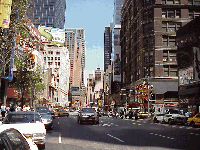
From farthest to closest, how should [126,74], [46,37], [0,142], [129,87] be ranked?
[46,37]
[126,74]
[129,87]
[0,142]

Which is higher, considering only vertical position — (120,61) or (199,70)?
(120,61)

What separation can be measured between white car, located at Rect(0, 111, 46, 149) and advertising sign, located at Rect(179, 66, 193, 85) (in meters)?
35.1

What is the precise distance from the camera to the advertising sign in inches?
1687

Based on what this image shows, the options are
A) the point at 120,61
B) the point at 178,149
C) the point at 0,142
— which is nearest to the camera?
the point at 0,142

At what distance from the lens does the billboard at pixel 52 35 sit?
11544cm

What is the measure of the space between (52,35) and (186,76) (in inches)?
3245

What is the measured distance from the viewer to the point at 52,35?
117m

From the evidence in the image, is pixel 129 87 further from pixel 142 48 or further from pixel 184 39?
pixel 184 39

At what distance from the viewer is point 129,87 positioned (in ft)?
278

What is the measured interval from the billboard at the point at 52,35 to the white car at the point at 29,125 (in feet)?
347

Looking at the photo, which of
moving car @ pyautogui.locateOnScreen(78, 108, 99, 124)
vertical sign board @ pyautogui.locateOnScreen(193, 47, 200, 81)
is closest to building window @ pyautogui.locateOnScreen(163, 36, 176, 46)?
vertical sign board @ pyautogui.locateOnScreen(193, 47, 200, 81)

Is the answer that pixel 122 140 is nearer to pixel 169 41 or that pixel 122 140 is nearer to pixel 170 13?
pixel 169 41

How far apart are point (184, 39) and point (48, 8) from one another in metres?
162

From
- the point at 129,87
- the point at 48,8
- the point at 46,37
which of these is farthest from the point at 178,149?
the point at 48,8
